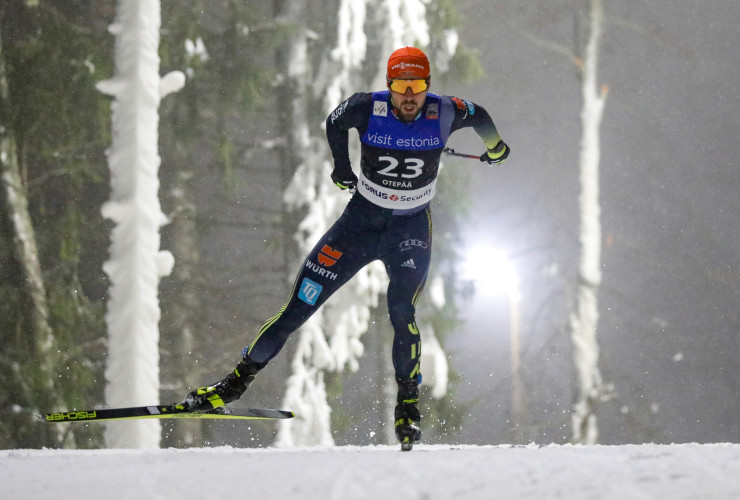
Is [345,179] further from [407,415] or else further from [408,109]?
[407,415]

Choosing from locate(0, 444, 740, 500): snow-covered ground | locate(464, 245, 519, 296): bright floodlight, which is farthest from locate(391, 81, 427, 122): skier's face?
locate(464, 245, 519, 296): bright floodlight

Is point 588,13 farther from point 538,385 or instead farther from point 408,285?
point 408,285

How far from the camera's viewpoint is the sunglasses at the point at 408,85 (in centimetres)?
404

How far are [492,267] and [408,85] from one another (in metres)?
11.2

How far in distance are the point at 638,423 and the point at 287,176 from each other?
10.1 metres

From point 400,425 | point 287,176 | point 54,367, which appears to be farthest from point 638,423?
point 400,425

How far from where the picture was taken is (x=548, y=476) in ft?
9.12

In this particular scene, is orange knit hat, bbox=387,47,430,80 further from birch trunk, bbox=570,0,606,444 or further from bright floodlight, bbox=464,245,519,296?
birch trunk, bbox=570,0,606,444

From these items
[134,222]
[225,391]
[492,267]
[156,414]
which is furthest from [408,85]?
[492,267]

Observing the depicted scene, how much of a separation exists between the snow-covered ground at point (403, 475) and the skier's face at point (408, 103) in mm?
1691

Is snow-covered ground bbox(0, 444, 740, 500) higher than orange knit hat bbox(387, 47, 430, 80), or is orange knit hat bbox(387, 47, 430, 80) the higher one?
orange knit hat bbox(387, 47, 430, 80)

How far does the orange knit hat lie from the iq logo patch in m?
1.14

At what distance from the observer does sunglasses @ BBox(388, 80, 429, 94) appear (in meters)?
4.04

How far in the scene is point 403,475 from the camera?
9.71 ft
